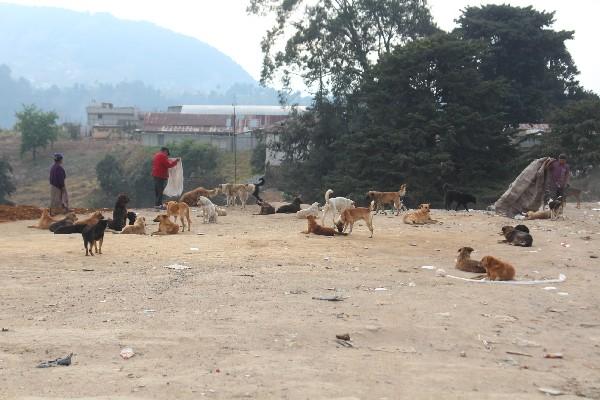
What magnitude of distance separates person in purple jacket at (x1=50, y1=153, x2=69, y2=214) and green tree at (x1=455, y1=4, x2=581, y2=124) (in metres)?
32.3

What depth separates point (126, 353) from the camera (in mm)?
5996

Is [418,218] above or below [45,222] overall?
above

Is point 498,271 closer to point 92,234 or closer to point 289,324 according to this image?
point 289,324

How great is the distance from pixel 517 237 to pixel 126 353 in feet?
31.6

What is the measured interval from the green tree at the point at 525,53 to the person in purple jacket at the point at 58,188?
32.3m

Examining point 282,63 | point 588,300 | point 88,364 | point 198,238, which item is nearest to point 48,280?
point 88,364

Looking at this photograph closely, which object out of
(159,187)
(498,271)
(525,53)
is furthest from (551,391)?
(525,53)

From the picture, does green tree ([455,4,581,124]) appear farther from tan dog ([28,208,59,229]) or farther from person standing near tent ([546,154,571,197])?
tan dog ([28,208,59,229])

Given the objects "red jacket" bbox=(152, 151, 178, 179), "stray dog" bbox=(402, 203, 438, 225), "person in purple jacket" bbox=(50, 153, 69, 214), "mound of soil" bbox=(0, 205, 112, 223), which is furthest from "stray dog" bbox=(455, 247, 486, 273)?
"mound of soil" bbox=(0, 205, 112, 223)

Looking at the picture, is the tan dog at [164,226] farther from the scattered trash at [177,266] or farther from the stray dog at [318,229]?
the scattered trash at [177,266]

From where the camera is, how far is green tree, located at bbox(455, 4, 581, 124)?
1756 inches

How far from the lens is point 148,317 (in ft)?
24.0

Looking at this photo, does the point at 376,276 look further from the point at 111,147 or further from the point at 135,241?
the point at 111,147

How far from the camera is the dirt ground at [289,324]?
543 cm
